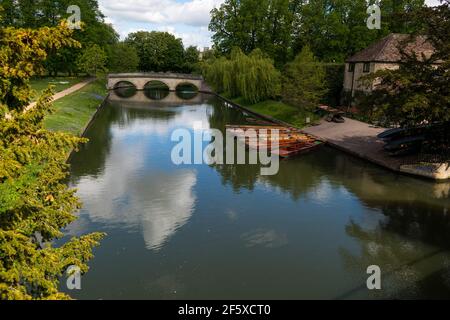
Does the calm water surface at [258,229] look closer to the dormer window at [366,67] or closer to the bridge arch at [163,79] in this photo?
the dormer window at [366,67]

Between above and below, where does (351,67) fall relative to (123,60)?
below

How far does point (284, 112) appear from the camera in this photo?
164 ft

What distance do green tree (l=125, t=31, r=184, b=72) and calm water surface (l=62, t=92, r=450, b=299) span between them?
88.8 meters

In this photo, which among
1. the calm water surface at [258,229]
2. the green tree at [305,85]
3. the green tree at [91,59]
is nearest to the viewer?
the calm water surface at [258,229]

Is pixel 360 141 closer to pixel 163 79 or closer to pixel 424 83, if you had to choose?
pixel 424 83

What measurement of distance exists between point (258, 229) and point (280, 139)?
18.7 metres

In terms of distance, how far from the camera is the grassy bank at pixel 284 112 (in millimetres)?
45344

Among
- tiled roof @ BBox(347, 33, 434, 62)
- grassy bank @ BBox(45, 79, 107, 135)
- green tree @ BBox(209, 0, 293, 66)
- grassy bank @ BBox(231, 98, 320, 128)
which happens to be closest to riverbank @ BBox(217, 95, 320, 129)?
grassy bank @ BBox(231, 98, 320, 128)

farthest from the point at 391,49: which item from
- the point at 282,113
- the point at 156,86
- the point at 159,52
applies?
the point at 159,52

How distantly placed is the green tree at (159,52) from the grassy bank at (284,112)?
202 ft

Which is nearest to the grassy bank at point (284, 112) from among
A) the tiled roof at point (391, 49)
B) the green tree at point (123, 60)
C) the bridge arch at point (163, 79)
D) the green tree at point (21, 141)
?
the tiled roof at point (391, 49)

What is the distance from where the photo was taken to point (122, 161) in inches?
1240

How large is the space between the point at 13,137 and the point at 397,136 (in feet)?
97.5
